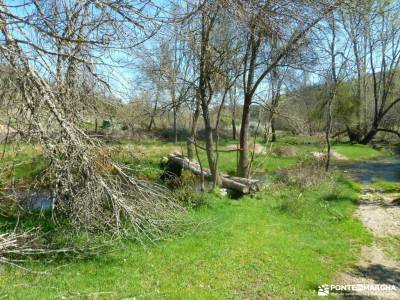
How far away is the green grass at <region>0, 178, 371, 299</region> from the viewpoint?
21.2ft

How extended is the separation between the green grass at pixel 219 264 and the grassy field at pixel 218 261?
14mm

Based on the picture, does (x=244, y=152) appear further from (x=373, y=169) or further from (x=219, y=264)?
(x=373, y=169)

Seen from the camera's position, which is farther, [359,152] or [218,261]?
[359,152]

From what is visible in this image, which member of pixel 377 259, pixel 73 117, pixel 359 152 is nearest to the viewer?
pixel 73 117

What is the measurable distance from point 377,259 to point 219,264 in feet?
13.0

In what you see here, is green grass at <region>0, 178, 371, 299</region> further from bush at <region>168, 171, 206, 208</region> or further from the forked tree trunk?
the forked tree trunk

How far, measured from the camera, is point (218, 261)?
7.96 meters

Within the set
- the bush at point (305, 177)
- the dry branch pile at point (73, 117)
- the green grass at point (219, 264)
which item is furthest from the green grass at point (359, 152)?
the dry branch pile at point (73, 117)

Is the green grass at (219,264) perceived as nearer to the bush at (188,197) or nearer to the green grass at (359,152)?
the bush at (188,197)

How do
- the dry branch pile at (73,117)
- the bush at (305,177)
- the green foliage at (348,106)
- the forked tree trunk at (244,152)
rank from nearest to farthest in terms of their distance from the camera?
the dry branch pile at (73,117) < the forked tree trunk at (244,152) < the bush at (305,177) < the green foliage at (348,106)

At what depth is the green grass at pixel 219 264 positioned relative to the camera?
6449 mm

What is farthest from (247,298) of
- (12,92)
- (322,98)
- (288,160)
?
(322,98)

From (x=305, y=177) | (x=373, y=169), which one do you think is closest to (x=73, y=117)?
(x=305, y=177)

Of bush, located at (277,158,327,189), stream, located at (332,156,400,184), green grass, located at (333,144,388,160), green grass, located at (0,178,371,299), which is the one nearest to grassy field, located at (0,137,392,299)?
green grass, located at (0,178,371,299)
